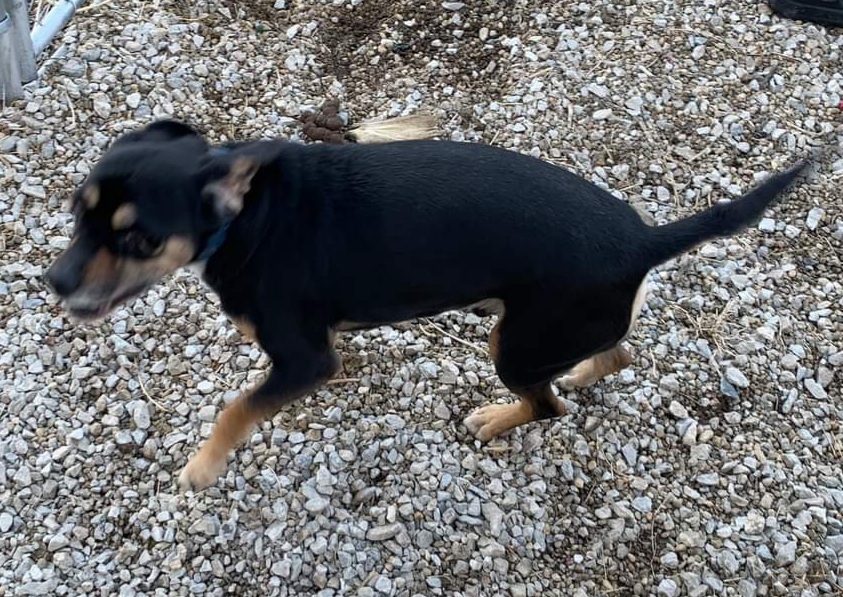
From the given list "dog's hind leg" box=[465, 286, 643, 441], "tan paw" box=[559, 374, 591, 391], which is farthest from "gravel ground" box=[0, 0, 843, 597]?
"dog's hind leg" box=[465, 286, 643, 441]

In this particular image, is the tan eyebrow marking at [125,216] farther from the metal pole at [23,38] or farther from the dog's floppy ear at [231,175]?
the metal pole at [23,38]

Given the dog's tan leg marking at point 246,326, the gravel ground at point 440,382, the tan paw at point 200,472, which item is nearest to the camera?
the dog's tan leg marking at point 246,326

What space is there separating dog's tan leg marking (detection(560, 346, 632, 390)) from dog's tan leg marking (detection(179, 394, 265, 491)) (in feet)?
4.58

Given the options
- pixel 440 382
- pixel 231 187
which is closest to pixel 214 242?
pixel 231 187

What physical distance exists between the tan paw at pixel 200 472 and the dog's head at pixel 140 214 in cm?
92

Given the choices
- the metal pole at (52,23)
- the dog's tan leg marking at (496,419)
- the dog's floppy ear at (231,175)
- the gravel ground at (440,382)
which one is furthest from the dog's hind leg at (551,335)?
the metal pole at (52,23)

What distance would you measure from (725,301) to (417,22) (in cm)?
258

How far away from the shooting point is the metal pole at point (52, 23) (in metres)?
5.06

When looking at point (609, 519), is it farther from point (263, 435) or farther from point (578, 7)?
point (578, 7)

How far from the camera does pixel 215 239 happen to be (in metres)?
3.01

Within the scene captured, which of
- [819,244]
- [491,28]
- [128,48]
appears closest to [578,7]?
[491,28]

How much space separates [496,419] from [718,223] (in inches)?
54.0

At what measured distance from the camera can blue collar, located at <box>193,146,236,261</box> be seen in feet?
9.80

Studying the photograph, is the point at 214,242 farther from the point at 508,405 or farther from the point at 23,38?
the point at 23,38
